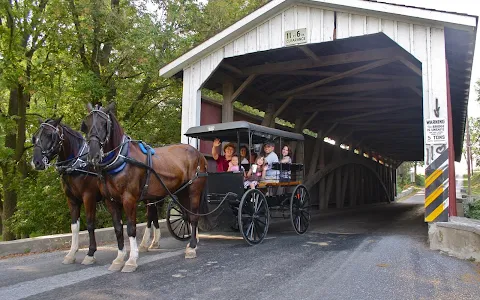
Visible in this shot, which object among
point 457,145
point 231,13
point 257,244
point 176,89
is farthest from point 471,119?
point 257,244

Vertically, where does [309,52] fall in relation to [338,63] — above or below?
above

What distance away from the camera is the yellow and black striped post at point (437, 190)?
675 cm

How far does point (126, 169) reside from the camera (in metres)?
5.16

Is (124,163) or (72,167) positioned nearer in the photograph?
(124,163)

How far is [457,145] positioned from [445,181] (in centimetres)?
1809

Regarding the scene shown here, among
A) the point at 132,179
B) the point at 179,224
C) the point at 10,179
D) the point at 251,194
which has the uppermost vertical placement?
the point at 132,179

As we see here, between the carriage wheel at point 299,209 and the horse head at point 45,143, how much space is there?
Answer: 184 inches

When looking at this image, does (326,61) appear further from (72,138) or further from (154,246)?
(72,138)

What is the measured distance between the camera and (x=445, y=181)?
22.2ft

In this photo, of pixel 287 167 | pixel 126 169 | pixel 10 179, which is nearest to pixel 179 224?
pixel 287 167

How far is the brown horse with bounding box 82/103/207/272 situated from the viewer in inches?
195

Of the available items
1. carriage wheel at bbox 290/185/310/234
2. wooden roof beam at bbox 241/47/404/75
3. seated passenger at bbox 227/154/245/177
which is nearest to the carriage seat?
carriage wheel at bbox 290/185/310/234

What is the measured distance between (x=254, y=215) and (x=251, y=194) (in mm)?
388

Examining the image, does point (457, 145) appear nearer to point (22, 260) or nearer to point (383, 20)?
point (383, 20)
